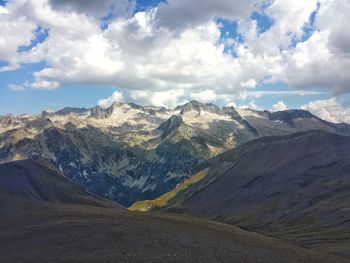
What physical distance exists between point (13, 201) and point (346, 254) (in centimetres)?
8293

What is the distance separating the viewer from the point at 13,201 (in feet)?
426

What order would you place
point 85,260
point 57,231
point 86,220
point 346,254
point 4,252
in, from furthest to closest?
point 346,254 → point 86,220 → point 57,231 → point 4,252 → point 85,260

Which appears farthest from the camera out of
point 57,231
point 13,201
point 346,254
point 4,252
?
point 13,201

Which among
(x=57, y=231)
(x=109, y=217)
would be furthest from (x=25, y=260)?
(x=109, y=217)

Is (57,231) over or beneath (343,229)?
over

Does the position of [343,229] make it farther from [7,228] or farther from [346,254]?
[7,228]

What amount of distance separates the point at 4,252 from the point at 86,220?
19.0 metres

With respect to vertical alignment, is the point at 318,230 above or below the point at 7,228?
below

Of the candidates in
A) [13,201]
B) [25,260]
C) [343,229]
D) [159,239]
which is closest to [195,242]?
[159,239]

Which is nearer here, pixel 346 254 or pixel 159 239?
pixel 159 239

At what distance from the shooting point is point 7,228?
321 feet

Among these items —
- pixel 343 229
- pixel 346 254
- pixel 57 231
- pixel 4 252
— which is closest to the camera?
pixel 4 252

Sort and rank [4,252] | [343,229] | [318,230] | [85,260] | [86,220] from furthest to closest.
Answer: [318,230]
[343,229]
[86,220]
[4,252]
[85,260]

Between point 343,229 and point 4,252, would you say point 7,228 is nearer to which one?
point 4,252
